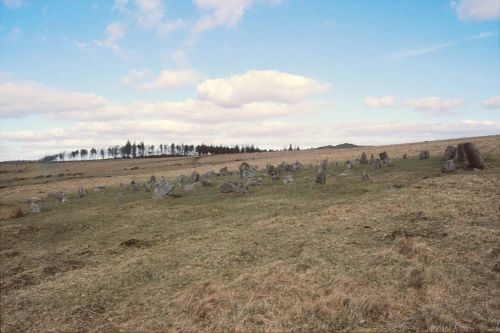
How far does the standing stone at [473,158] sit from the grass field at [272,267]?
4337mm

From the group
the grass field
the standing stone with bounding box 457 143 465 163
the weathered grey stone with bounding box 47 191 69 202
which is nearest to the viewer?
the grass field

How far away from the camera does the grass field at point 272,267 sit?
8805 mm

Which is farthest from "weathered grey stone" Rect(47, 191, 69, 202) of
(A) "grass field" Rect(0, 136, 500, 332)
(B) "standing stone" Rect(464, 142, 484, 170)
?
(B) "standing stone" Rect(464, 142, 484, 170)

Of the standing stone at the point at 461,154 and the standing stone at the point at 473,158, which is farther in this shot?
the standing stone at the point at 461,154

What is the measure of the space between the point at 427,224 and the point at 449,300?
6330mm

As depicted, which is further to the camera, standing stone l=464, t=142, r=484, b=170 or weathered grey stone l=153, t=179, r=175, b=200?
weathered grey stone l=153, t=179, r=175, b=200

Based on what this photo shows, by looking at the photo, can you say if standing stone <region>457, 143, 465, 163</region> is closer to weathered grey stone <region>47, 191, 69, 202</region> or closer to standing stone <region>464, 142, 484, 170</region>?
standing stone <region>464, 142, 484, 170</region>

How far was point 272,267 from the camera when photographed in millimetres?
11609

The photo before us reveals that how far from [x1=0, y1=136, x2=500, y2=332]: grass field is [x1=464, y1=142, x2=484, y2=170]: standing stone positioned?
434 centimetres

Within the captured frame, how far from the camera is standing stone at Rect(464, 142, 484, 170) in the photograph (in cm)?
2512

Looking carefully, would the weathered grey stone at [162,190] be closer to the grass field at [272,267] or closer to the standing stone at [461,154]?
the grass field at [272,267]

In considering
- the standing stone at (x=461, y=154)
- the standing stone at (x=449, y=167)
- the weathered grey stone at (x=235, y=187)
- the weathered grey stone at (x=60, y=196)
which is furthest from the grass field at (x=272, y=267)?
the weathered grey stone at (x=60, y=196)

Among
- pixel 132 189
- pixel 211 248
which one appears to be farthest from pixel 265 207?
pixel 132 189

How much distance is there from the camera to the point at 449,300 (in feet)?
30.2
